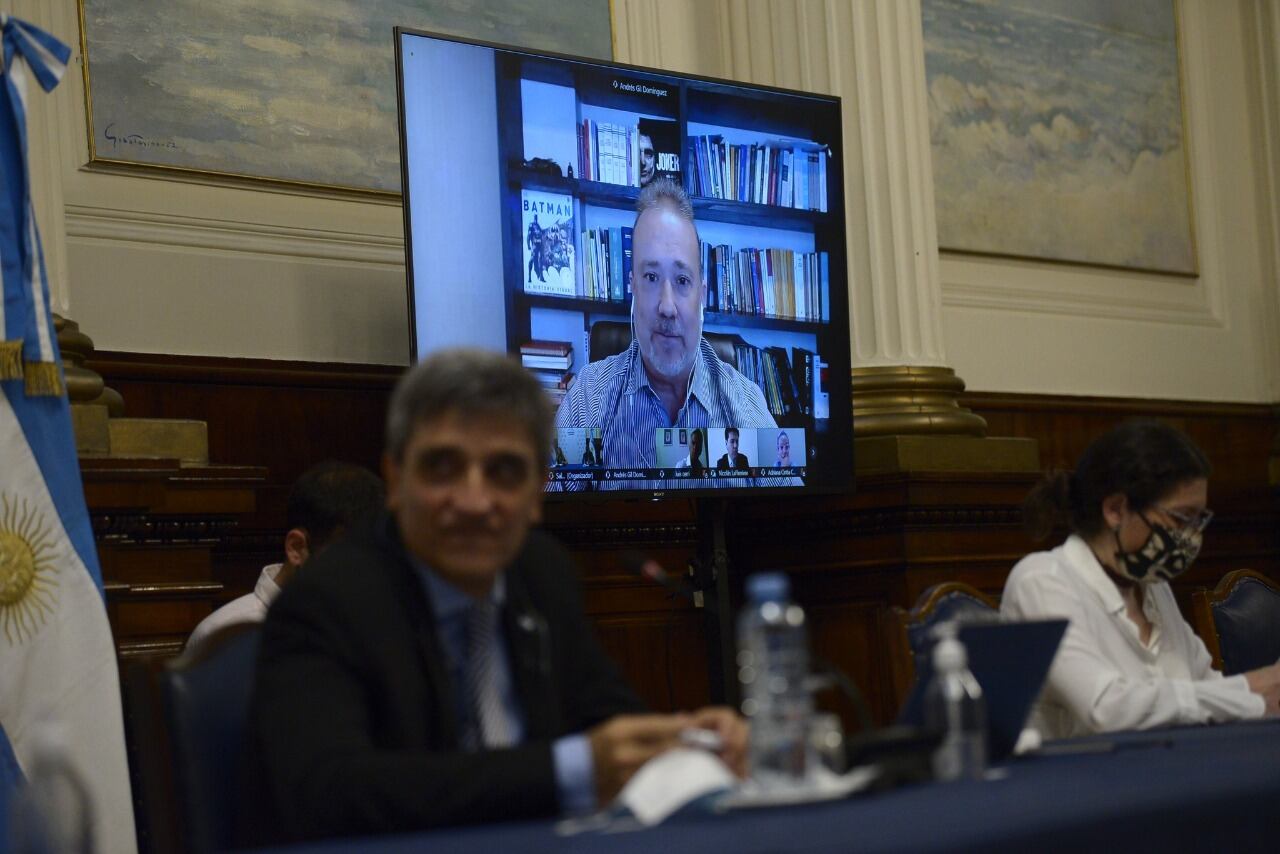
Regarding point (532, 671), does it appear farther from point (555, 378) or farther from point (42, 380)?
point (555, 378)

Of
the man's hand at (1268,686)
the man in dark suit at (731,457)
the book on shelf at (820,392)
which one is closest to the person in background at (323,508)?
the man in dark suit at (731,457)

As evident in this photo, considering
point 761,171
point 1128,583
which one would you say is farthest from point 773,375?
point 1128,583

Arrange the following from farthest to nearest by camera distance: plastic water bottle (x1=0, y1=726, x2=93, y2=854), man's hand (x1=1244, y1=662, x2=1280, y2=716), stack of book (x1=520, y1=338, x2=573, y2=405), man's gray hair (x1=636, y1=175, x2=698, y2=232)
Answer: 1. man's gray hair (x1=636, y1=175, x2=698, y2=232)
2. stack of book (x1=520, y1=338, x2=573, y2=405)
3. man's hand (x1=1244, y1=662, x2=1280, y2=716)
4. plastic water bottle (x1=0, y1=726, x2=93, y2=854)

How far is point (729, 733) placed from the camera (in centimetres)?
181

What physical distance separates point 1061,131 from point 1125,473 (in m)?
3.76

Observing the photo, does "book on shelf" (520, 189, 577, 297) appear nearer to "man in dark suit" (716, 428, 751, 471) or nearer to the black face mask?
"man in dark suit" (716, 428, 751, 471)

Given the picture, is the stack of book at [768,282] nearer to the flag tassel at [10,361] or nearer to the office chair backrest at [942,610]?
the office chair backrest at [942,610]

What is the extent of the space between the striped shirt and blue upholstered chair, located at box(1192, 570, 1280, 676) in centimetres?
135

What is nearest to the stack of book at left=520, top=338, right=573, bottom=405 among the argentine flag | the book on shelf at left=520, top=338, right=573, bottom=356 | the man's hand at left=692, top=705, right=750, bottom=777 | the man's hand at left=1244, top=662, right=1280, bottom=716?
the book on shelf at left=520, top=338, right=573, bottom=356

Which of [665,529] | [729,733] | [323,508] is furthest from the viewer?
[665,529]

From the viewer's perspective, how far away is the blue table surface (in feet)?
4.51

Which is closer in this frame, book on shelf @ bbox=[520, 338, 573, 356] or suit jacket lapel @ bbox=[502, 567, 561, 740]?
suit jacket lapel @ bbox=[502, 567, 561, 740]
